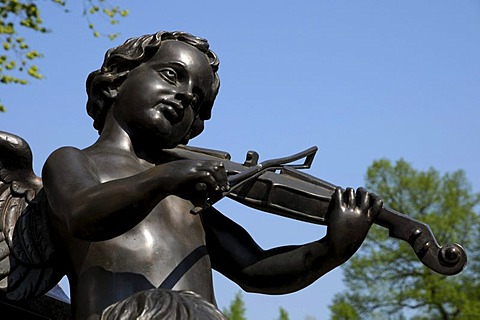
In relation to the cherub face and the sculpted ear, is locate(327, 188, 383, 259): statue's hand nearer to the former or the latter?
the cherub face

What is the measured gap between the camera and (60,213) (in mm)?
2986

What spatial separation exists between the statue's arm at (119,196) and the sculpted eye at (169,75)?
48cm

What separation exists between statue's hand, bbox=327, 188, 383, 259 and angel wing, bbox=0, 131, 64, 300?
86 centimetres

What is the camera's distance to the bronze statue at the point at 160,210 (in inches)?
121

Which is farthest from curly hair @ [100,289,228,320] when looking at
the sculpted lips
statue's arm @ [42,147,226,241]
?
the sculpted lips

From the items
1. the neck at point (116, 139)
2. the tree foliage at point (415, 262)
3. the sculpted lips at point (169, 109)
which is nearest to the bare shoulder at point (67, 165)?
the neck at point (116, 139)

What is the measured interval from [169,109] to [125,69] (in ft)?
0.80

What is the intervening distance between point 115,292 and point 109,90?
73 centimetres

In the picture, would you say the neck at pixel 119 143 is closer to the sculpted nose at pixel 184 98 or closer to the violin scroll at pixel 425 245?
the sculpted nose at pixel 184 98

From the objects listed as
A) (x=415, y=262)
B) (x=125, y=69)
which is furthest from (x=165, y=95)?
(x=415, y=262)

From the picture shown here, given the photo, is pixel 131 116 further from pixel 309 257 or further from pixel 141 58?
pixel 309 257

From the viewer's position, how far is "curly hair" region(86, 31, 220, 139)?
3.39 m

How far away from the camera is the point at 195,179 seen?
109 inches

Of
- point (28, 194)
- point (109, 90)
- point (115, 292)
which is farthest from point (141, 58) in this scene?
point (115, 292)
